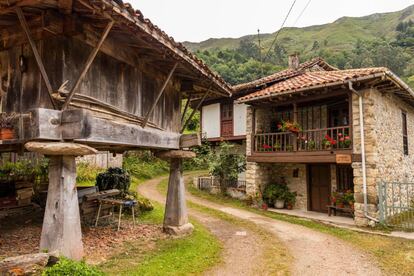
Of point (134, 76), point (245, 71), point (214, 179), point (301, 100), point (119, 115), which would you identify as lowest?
point (214, 179)

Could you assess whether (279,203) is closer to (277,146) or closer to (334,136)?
(277,146)

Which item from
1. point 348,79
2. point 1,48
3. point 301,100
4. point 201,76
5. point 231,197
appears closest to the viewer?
point 1,48

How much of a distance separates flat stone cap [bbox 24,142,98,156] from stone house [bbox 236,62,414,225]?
25.8ft

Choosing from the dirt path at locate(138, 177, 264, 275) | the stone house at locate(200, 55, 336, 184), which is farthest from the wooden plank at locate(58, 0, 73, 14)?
the stone house at locate(200, 55, 336, 184)

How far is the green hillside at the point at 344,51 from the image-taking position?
39.6 metres

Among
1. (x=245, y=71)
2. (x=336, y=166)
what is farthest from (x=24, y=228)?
(x=245, y=71)

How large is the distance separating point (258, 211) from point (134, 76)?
7776 millimetres

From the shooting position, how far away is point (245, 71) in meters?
40.0

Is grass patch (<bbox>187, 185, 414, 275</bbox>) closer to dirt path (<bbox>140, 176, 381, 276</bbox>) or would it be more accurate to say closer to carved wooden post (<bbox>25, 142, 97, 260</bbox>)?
dirt path (<bbox>140, 176, 381, 276</bbox>)

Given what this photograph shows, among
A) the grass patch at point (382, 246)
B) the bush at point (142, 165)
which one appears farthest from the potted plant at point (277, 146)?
the bush at point (142, 165)

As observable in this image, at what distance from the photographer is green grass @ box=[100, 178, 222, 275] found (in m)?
4.60

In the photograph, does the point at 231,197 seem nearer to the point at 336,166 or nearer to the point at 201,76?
the point at 336,166

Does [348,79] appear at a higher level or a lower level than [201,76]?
higher

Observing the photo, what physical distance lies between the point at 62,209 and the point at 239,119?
11.4 meters
